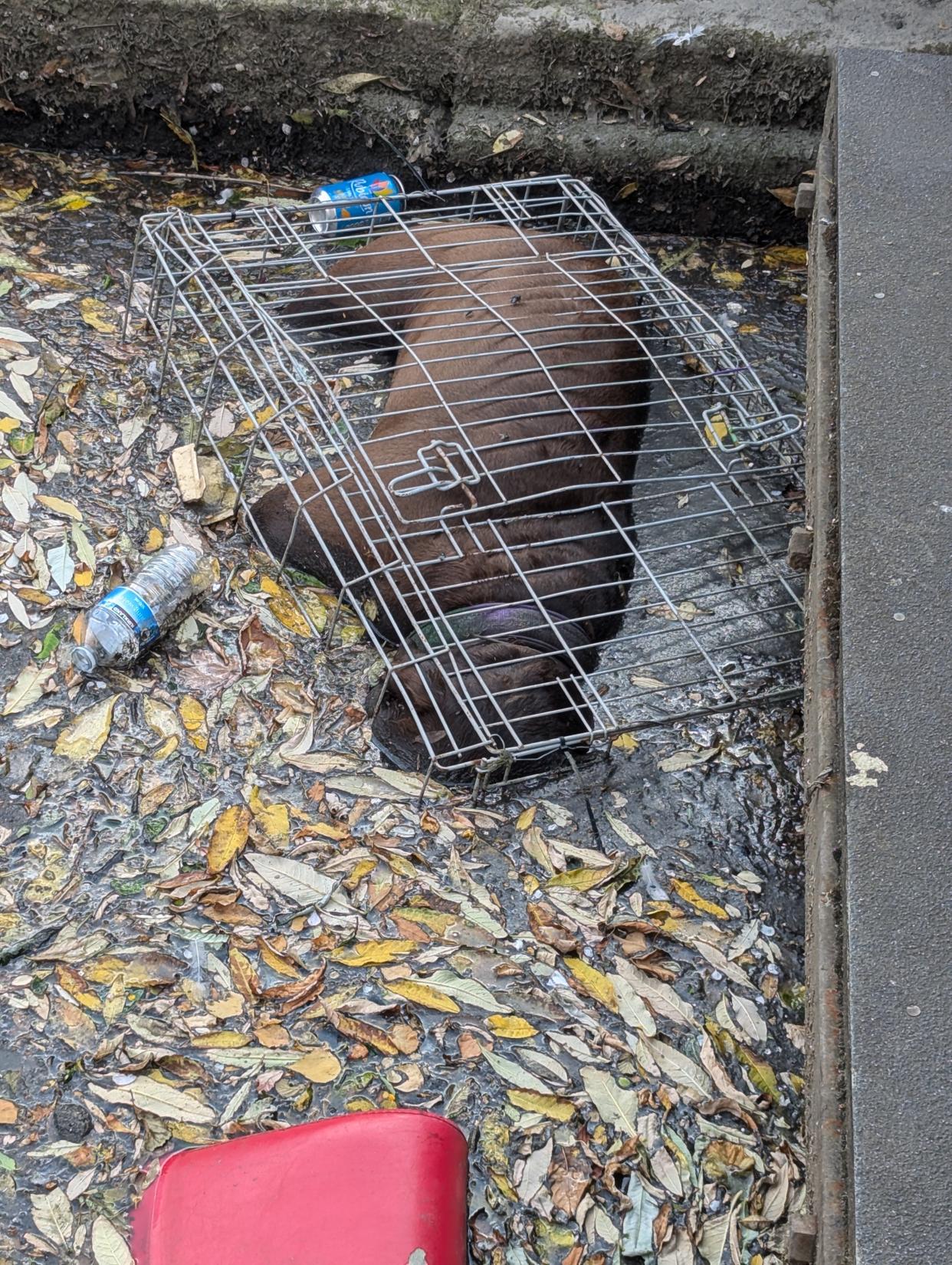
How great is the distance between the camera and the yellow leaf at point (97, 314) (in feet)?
16.6

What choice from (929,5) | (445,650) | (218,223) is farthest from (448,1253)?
(929,5)

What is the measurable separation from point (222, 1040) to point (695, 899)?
4.48 ft

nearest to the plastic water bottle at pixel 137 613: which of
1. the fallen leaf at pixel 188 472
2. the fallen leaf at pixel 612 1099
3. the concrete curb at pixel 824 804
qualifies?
the fallen leaf at pixel 188 472

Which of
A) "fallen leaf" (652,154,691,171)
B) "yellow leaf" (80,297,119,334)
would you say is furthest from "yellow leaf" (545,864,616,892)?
"fallen leaf" (652,154,691,171)

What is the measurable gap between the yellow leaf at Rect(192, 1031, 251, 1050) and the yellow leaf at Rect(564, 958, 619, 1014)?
0.86m

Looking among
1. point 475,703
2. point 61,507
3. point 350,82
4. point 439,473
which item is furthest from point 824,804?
point 350,82

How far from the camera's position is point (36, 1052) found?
2.97 metres

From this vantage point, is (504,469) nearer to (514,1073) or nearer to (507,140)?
(514,1073)

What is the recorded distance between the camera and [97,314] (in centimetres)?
510

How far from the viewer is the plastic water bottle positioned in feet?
12.4

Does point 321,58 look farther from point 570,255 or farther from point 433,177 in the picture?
point 570,255

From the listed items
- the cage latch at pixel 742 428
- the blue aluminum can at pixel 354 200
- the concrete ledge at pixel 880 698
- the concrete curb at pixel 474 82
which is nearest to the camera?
the concrete ledge at pixel 880 698

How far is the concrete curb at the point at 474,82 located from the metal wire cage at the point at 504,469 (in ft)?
1.72

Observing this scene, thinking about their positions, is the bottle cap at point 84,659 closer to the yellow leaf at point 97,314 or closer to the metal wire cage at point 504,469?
the metal wire cage at point 504,469
